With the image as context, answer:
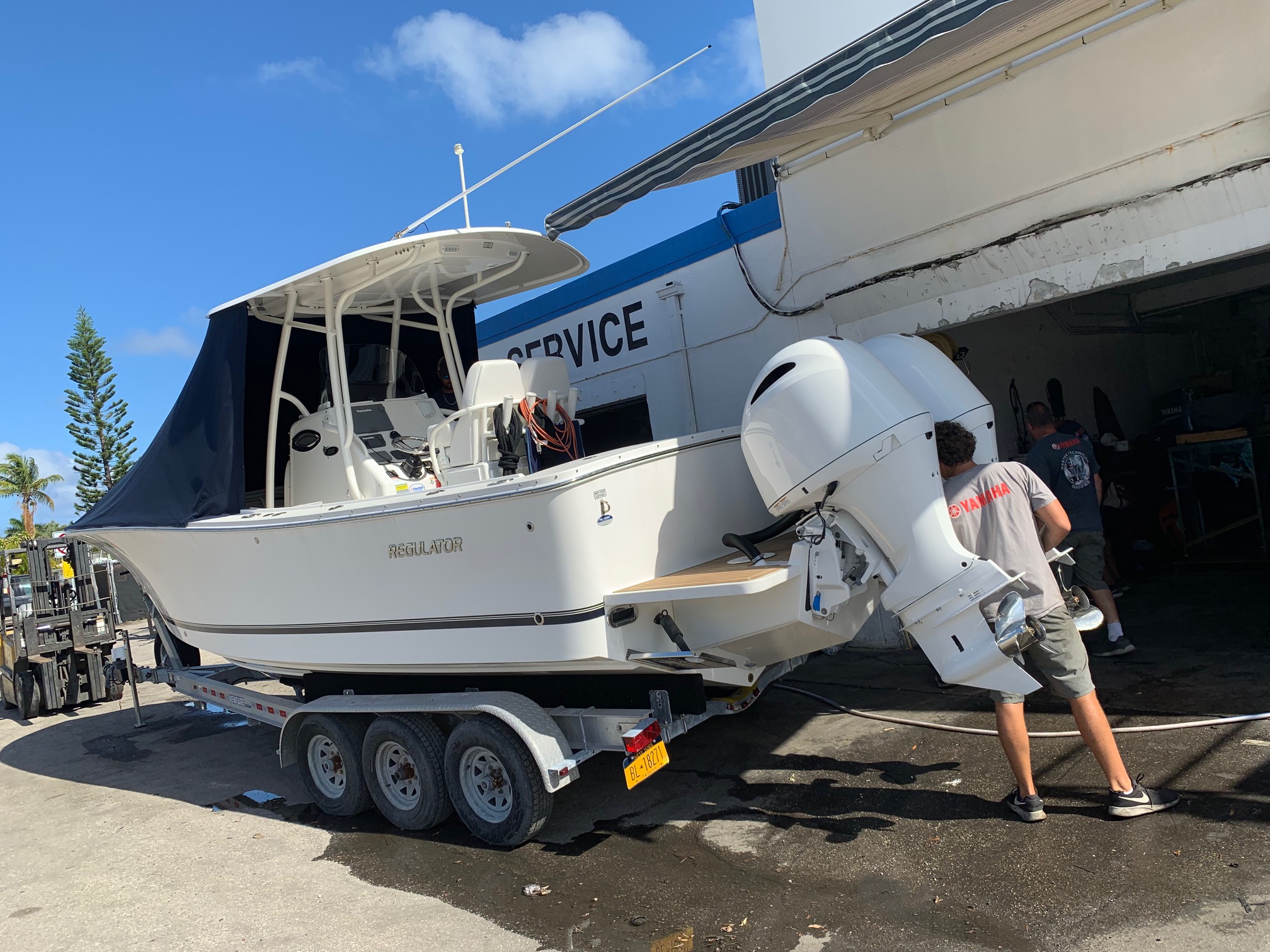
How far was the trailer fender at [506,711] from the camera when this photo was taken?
413cm

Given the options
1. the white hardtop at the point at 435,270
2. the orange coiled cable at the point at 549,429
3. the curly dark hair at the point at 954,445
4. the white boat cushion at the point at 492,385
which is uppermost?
the white hardtop at the point at 435,270

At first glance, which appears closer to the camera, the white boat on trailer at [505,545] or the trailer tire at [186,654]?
the white boat on trailer at [505,545]

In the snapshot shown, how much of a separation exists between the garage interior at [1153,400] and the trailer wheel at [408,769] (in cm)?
452

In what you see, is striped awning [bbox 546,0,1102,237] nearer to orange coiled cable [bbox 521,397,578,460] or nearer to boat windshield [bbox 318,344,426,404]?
Result: orange coiled cable [bbox 521,397,578,460]

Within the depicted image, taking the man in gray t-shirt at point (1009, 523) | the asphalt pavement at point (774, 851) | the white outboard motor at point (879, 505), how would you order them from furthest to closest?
1. the man in gray t-shirt at point (1009, 523)
2. the white outboard motor at point (879, 505)
3. the asphalt pavement at point (774, 851)

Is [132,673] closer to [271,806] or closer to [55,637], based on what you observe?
[55,637]

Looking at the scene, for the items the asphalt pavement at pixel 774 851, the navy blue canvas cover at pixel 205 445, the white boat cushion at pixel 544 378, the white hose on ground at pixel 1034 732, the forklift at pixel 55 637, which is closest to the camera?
the asphalt pavement at pixel 774 851

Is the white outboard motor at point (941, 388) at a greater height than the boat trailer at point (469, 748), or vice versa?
the white outboard motor at point (941, 388)

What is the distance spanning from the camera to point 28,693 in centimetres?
902

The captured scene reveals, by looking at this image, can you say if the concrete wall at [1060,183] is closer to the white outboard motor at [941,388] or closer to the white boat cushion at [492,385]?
the white outboard motor at [941,388]

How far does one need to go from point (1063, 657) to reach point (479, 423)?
346 cm

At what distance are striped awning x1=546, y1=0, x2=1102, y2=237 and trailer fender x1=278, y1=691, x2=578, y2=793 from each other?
3.16 metres

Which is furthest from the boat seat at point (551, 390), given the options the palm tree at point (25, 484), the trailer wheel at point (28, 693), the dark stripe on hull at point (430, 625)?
the palm tree at point (25, 484)

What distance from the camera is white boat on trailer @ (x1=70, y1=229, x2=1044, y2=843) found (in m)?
3.68
